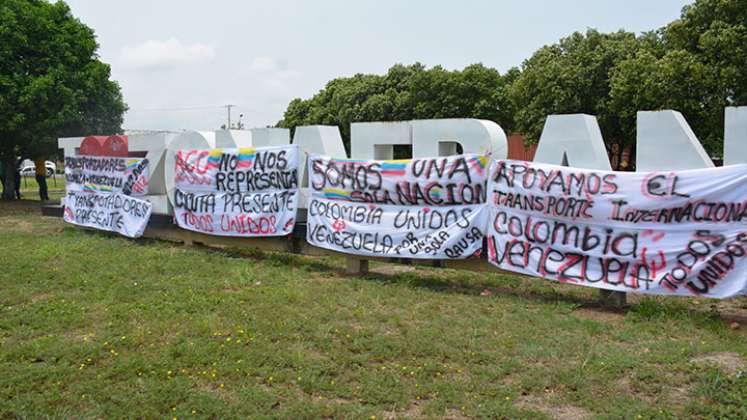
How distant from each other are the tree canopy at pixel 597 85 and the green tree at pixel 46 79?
16.2 metres

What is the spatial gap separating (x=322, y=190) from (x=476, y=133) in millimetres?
2365

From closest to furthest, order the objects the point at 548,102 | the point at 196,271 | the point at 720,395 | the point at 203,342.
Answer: the point at 720,395, the point at 203,342, the point at 196,271, the point at 548,102

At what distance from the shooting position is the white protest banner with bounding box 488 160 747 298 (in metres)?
5.91

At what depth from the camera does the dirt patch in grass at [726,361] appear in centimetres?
470

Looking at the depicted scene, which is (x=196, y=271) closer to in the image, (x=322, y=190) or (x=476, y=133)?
(x=322, y=190)

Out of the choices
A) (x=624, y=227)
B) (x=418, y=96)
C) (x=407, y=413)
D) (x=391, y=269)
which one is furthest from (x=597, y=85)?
(x=407, y=413)

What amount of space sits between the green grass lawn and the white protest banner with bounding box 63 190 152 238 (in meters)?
2.94

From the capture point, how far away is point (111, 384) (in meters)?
4.62

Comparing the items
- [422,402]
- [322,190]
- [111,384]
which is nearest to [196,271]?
[322,190]

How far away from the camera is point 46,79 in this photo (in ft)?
53.7

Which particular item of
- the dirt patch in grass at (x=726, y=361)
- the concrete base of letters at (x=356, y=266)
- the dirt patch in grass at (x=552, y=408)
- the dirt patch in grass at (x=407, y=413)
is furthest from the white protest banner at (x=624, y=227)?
the dirt patch in grass at (x=407, y=413)

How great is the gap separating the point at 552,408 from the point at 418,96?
30.0 m

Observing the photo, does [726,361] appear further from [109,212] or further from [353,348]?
[109,212]

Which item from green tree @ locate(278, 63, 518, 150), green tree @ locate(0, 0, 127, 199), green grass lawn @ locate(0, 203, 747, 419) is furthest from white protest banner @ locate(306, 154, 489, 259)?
green tree @ locate(278, 63, 518, 150)
